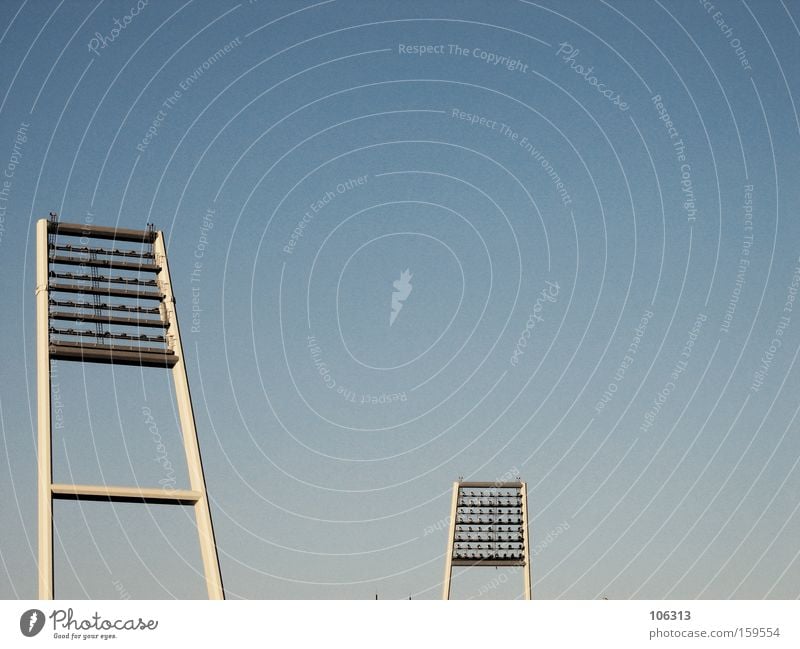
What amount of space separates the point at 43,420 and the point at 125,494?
288 centimetres

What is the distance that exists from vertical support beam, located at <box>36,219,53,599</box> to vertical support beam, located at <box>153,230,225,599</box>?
3.55 metres

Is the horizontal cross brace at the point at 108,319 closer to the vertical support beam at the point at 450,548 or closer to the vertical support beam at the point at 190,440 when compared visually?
the vertical support beam at the point at 190,440

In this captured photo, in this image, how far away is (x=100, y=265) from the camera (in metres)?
35.2

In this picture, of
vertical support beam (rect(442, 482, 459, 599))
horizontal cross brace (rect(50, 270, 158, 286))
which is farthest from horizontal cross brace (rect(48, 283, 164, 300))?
vertical support beam (rect(442, 482, 459, 599))

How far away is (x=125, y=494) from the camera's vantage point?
3041 centimetres

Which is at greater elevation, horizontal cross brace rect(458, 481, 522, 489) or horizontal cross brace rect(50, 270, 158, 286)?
horizontal cross brace rect(50, 270, 158, 286)

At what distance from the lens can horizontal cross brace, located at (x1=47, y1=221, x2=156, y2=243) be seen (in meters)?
34.5

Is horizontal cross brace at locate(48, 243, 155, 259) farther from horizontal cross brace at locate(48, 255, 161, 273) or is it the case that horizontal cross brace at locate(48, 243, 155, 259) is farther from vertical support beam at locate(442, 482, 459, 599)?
vertical support beam at locate(442, 482, 459, 599)

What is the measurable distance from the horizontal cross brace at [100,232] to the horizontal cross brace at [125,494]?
854 centimetres
